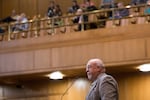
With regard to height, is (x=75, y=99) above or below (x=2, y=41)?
below

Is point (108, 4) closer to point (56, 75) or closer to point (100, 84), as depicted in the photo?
point (56, 75)

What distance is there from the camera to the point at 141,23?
27.9 ft

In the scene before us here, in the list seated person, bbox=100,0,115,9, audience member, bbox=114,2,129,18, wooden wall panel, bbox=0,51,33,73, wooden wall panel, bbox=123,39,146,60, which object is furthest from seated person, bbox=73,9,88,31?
wooden wall panel, bbox=0,51,33,73

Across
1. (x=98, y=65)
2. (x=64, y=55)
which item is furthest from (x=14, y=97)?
(x=98, y=65)

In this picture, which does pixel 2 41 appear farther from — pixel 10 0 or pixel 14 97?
pixel 10 0

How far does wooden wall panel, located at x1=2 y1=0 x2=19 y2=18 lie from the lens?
14289 mm

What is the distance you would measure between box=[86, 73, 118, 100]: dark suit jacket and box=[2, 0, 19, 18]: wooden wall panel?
34.7ft

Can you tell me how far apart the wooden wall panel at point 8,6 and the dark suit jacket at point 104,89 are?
34.7 feet

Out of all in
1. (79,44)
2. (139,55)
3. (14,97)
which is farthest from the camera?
(14,97)

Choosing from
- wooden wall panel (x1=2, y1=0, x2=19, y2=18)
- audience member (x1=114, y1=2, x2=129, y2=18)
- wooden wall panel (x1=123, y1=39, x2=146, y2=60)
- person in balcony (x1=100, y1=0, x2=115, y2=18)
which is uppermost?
wooden wall panel (x1=2, y1=0, x2=19, y2=18)

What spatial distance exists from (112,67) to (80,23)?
3.96ft

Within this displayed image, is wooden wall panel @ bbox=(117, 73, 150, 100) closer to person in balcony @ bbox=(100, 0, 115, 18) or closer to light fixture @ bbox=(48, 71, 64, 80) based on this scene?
light fixture @ bbox=(48, 71, 64, 80)

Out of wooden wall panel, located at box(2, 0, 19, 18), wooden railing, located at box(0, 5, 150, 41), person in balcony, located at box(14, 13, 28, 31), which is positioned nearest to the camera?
wooden railing, located at box(0, 5, 150, 41)

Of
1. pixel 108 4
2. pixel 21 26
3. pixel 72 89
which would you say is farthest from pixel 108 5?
pixel 72 89
